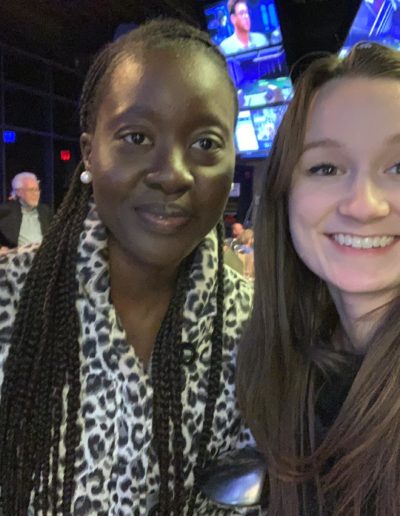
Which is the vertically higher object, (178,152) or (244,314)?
(178,152)

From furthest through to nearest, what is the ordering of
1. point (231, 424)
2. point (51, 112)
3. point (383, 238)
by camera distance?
point (51, 112)
point (231, 424)
point (383, 238)

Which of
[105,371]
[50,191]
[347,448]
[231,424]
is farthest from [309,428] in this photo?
[50,191]

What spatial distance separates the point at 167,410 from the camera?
1021 millimetres

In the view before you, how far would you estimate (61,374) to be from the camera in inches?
39.3

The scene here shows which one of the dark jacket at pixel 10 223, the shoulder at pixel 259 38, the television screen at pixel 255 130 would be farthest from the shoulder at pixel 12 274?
the dark jacket at pixel 10 223

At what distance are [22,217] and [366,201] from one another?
12.1 feet

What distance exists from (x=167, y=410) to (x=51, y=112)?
5.29 metres

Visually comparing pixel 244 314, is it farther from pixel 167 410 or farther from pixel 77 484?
pixel 77 484

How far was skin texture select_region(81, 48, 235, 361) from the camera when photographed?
0.96 m

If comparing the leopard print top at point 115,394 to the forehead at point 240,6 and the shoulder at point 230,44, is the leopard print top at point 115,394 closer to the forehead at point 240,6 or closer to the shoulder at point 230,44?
the shoulder at point 230,44

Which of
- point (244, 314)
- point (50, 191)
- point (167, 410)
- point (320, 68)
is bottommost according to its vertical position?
point (167, 410)

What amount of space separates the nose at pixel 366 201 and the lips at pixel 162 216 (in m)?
0.27

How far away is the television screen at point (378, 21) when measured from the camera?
317 cm

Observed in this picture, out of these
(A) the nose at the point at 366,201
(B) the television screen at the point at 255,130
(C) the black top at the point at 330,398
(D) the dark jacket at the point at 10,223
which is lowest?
(C) the black top at the point at 330,398
